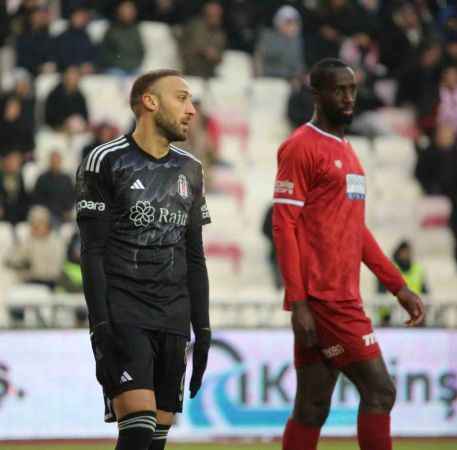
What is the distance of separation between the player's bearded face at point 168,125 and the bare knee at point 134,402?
1.13 meters

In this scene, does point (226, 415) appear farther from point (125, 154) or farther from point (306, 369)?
point (125, 154)

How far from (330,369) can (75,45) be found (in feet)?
33.1

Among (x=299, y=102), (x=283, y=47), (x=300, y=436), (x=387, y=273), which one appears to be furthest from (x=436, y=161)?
(x=300, y=436)

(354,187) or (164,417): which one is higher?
(354,187)

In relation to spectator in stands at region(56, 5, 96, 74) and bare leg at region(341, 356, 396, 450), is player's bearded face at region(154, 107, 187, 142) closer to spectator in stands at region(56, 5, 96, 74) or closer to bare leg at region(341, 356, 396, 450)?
bare leg at region(341, 356, 396, 450)

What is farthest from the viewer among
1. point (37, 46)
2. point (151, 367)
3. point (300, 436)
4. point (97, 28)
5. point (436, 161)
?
point (97, 28)

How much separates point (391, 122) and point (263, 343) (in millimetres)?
6762

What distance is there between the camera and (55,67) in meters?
16.3

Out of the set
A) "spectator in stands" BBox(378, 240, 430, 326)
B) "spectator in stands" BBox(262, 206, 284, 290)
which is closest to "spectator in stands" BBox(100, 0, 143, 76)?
"spectator in stands" BBox(262, 206, 284, 290)

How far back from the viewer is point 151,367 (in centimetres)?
595

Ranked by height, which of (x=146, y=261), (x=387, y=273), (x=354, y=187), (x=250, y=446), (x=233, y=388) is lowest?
(x=250, y=446)

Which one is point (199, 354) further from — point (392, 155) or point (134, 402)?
point (392, 155)

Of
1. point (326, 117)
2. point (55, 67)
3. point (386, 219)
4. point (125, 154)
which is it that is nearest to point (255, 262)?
point (386, 219)

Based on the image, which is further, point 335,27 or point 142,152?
point 335,27
